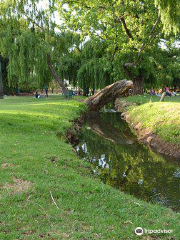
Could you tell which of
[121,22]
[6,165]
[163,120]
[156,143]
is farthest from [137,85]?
[6,165]

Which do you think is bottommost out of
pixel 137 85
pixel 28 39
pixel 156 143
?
pixel 156 143

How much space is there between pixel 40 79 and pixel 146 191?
2184 centimetres

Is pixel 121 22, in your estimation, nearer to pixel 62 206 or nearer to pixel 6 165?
pixel 6 165

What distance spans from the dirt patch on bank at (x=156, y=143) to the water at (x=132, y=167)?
341 mm

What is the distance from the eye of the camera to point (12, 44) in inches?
968

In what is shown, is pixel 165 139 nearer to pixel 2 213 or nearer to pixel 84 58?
pixel 2 213

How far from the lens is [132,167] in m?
9.06

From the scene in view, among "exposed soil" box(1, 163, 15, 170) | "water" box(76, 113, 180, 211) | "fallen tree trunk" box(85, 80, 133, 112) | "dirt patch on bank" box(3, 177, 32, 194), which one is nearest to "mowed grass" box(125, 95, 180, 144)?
"water" box(76, 113, 180, 211)

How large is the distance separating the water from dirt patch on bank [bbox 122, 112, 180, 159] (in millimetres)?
341

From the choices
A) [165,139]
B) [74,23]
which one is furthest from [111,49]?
[165,139]

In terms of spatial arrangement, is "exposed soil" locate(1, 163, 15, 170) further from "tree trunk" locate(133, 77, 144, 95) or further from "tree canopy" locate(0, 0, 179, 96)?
"tree trunk" locate(133, 77, 144, 95)

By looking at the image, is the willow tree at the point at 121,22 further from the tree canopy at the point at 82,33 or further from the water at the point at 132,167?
the water at the point at 132,167

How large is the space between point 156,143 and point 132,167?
124 inches

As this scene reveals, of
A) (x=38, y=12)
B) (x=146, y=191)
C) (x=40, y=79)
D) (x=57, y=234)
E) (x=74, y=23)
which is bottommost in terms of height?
(x=146, y=191)
